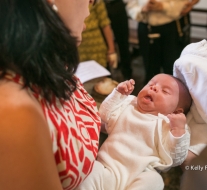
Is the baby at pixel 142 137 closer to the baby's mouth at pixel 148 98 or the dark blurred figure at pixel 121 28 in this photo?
the baby's mouth at pixel 148 98

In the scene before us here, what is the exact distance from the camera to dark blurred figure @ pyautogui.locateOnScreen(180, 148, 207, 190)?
2.33ft

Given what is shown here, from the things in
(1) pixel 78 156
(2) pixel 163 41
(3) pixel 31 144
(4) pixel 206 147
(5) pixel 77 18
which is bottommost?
(2) pixel 163 41

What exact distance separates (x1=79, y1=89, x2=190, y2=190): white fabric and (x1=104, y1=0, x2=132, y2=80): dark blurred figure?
1.49 meters

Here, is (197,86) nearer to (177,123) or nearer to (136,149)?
(177,123)

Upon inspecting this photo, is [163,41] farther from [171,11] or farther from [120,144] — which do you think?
[120,144]

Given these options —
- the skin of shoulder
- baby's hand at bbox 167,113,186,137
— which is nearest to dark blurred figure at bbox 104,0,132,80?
baby's hand at bbox 167,113,186,137

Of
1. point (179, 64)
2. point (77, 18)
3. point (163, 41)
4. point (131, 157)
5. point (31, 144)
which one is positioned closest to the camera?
point (31, 144)

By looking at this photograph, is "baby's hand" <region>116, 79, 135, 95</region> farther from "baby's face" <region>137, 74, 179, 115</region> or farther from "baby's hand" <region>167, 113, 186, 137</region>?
"baby's hand" <region>167, 113, 186, 137</region>

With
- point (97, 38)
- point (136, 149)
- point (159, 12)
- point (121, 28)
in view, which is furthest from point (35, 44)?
point (121, 28)

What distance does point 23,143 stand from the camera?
491mm

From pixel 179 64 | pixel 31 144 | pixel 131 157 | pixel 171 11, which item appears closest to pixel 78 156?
pixel 31 144

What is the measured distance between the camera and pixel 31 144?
0.50 m

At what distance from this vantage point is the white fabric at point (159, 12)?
5.94ft

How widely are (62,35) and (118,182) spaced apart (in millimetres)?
413
